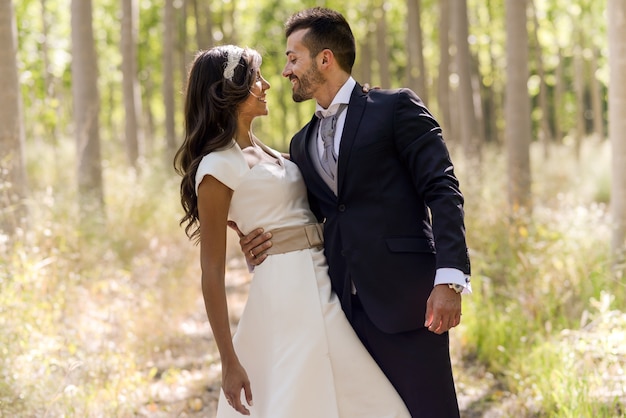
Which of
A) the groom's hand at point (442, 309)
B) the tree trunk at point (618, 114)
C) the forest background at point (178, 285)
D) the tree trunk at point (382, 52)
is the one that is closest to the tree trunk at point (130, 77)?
the forest background at point (178, 285)

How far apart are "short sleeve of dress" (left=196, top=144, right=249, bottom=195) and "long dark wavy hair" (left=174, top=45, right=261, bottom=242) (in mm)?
70

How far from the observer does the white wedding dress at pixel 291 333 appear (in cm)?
293

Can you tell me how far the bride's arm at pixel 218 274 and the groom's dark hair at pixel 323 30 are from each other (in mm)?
Result: 729

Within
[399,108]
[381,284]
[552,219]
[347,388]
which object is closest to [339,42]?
[399,108]

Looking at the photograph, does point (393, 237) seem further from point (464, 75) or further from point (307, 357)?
point (464, 75)

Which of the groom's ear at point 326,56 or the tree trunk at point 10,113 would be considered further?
the tree trunk at point 10,113

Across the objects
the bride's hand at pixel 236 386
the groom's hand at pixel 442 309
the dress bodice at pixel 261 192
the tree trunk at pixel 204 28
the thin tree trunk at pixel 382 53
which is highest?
the tree trunk at pixel 204 28

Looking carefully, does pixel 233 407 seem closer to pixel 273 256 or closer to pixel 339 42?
pixel 273 256

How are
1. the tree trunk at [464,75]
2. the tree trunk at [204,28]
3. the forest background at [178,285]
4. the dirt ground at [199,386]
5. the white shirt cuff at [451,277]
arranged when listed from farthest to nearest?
the tree trunk at [204,28]
the tree trunk at [464,75]
the dirt ground at [199,386]
the forest background at [178,285]
the white shirt cuff at [451,277]

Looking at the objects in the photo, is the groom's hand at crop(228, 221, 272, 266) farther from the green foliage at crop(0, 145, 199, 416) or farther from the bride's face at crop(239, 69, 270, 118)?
the green foliage at crop(0, 145, 199, 416)

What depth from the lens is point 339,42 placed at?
319 cm

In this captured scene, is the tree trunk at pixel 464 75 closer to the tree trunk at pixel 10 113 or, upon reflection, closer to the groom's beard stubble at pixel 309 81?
the tree trunk at pixel 10 113

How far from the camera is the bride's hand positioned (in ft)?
9.56

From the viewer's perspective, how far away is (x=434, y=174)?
2.81 m
